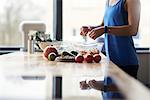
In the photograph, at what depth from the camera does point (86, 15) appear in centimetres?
443

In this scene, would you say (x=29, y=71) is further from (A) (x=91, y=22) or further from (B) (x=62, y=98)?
(A) (x=91, y=22)

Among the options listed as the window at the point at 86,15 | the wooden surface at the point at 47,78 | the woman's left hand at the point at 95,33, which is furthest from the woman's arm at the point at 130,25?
the window at the point at 86,15

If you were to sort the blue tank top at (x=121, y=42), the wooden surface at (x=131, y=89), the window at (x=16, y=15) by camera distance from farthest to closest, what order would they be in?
the window at (x=16, y=15) < the blue tank top at (x=121, y=42) < the wooden surface at (x=131, y=89)

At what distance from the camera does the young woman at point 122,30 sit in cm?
207

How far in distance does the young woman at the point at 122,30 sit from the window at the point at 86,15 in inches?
82.0

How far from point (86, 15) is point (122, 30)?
2384mm

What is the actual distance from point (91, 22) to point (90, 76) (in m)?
3.01

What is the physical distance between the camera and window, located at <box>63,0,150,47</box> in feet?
14.5

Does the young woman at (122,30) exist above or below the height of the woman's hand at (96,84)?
above

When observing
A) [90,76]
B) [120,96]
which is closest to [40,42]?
[90,76]

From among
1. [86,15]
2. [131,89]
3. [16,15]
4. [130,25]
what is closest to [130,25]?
[130,25]

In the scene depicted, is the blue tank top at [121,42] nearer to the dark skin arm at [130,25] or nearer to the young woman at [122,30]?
the young woman at [122,30]

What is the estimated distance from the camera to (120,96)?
1.00m

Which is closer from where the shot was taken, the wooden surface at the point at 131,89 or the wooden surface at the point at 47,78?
the wooden surface at the point at 131,89
